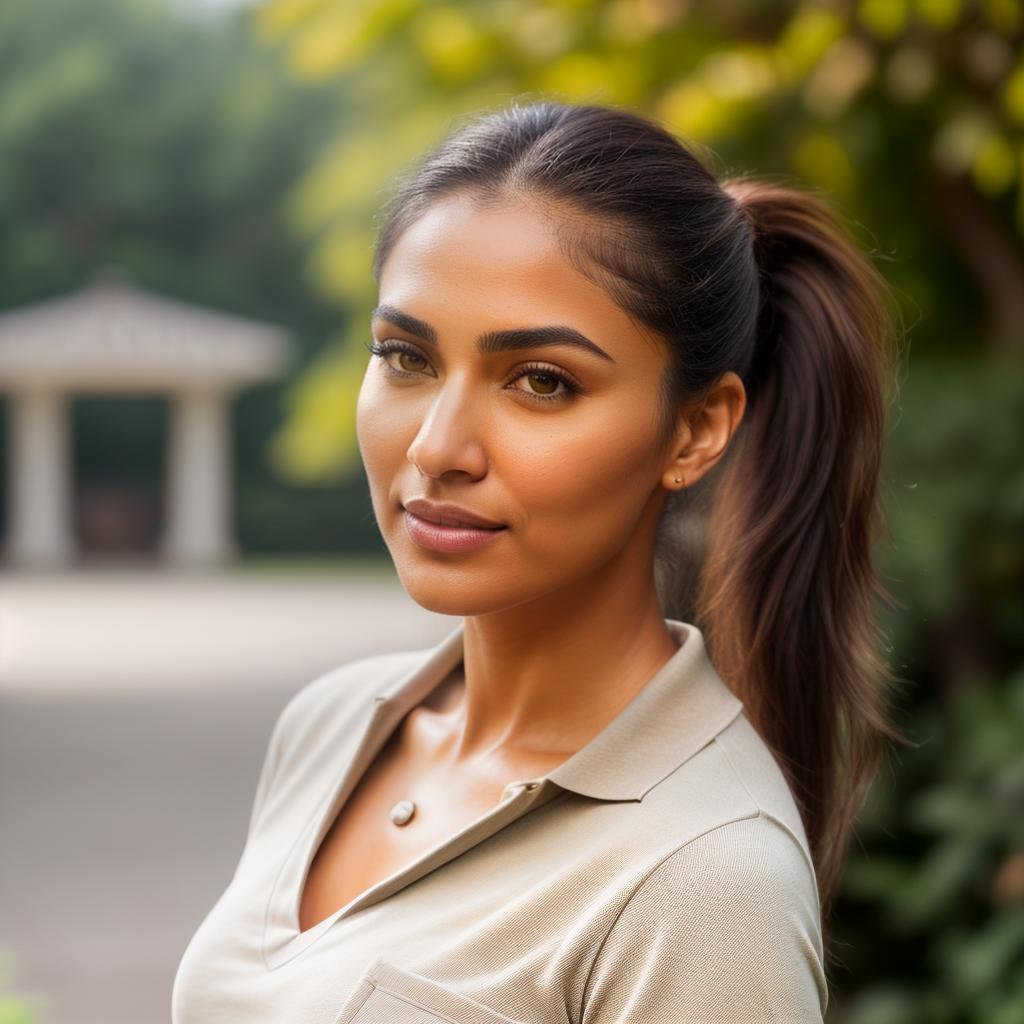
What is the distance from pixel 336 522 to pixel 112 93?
606 centimetres

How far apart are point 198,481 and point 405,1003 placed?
1796 cm

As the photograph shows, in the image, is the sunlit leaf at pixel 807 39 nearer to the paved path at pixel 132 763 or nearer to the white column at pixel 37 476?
the paved path at pixel 132 763

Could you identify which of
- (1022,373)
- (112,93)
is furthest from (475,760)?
(112,93)

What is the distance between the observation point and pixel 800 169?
303 cm

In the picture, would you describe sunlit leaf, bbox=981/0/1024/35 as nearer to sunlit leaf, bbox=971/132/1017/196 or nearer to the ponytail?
sunlit leaf, bbox=971/132/1017/196

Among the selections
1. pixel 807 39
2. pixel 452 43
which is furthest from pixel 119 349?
pixel 807 39

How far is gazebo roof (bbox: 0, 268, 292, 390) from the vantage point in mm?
17656

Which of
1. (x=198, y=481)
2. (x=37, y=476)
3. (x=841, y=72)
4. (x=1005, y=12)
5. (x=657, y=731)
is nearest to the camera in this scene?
(x=657, y=731)

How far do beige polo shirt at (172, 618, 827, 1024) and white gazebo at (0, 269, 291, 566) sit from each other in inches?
671

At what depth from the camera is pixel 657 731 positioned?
1.16 metres

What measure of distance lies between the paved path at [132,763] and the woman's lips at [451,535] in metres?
3.42

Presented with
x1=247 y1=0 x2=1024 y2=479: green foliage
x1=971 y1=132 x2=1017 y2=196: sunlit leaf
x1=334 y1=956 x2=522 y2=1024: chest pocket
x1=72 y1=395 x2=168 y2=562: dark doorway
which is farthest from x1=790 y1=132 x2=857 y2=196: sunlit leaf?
x1=72 y1=395 x2=168 y2=562: dark doorway

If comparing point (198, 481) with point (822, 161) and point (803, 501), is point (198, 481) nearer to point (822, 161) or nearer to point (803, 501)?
point (822, 161)

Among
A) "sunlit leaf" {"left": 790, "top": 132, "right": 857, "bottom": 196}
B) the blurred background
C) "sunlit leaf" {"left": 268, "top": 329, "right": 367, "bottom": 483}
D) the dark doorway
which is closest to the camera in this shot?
the blurred background
